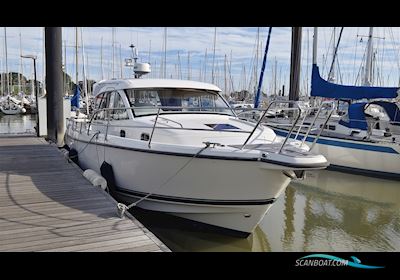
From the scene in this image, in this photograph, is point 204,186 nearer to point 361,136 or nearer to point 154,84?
point 154,84

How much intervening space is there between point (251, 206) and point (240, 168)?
0.69 m

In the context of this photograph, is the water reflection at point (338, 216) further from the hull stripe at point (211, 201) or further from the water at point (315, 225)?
the hull stripe at point (211, 201)

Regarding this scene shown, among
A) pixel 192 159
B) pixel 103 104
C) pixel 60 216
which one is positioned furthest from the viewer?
pixel 103 104

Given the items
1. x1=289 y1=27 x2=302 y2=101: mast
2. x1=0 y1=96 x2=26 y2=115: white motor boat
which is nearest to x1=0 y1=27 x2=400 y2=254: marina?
x1=289 y1=27 x2=302 y2=101: mast

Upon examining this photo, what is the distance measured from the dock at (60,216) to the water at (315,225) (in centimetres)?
120

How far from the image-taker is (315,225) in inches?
280

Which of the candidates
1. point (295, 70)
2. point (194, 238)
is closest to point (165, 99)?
point (194, 238)

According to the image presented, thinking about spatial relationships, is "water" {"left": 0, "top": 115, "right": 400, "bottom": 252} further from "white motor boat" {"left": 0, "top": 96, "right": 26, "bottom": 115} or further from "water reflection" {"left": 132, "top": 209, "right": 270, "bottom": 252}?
"white motor boat" {"left": 0, "top": 96, "right": 26, "bottom": 115}

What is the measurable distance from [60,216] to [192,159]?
6.18 feet

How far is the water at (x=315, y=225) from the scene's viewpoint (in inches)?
233

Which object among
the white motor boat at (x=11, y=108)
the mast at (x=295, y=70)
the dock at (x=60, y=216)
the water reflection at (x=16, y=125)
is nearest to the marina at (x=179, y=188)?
the dock at (x=60, y=216)

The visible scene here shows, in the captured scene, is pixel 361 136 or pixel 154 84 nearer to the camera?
pixel 154 84
